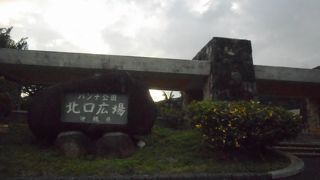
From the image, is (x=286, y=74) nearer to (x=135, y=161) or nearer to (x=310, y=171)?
(x=310, y=171)

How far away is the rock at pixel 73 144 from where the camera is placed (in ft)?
29.8

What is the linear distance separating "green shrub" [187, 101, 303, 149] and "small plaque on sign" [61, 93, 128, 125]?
1958mm

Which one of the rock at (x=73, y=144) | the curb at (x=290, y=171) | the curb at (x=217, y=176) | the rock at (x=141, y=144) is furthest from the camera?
the rock at (x=141, y=144)

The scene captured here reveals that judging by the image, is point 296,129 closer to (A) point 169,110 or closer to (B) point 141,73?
(A) point 169,110

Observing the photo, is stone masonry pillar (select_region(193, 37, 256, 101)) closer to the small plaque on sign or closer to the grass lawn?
the grass lawn

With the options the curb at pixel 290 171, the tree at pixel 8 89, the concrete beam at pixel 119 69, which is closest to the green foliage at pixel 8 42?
the tree at pixel 8 89

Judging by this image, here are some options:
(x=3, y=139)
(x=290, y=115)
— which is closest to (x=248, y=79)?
(x=290, y=115)

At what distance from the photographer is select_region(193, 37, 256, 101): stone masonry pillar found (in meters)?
13.1

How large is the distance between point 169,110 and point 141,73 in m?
1.63

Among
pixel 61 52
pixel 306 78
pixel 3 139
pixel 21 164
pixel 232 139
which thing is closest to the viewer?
pixel 21 164

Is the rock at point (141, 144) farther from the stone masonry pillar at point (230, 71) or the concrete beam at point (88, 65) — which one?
the stone masonry pillar at point (230, 71)

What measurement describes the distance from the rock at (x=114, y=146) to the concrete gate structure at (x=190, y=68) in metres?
4.03

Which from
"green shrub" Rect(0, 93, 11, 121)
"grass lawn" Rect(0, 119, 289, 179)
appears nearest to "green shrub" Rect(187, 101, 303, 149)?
"grass lawn" Rect(0, 119, 289, 179)

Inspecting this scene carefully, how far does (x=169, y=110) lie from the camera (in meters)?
13.6
